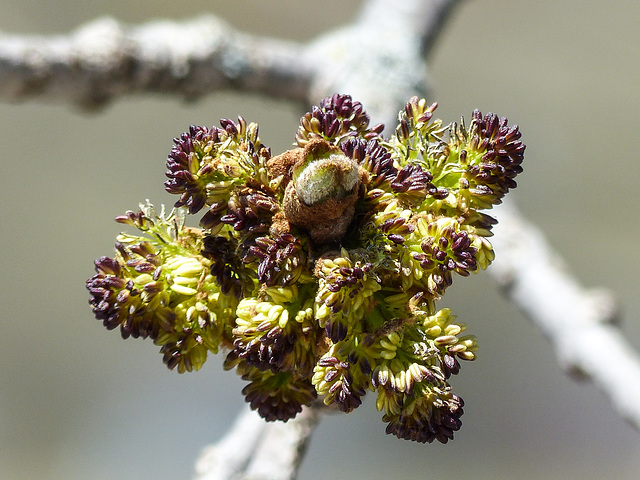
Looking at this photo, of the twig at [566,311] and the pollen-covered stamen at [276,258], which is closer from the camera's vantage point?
the pollen-covered stamen at [276,258]

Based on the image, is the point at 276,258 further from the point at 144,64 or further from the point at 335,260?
the point at 144,64

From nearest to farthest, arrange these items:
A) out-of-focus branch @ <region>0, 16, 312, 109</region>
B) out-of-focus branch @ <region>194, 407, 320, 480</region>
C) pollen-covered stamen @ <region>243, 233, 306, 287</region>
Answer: pollen-covered stamen @ <region>243, 233, 306, 287</region>, out-of-focus branch @ <region>194, 407, 320, 480</region>, out-of-focus branch @ <region>0, 16, 312, 109</region>

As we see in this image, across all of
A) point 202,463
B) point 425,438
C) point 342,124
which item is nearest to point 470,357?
point 425,438

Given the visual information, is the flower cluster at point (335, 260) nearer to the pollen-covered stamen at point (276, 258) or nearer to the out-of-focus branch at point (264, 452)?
the pollen-covered stamen at point (276, 258)

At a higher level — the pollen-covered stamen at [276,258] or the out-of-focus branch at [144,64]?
the out-of-focus branch at [144,64]

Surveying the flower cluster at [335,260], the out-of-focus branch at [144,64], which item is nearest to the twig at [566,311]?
the out-of-focus branch at [144,64]

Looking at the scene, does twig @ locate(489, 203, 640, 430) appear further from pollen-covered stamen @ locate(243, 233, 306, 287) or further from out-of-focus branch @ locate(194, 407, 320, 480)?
pollen-covered stamen @ locate(243, 233, 306, 287)

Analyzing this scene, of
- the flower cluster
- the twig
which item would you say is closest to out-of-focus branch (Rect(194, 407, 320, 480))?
the flower cluster

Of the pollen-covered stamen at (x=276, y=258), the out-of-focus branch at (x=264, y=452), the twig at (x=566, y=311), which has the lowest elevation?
the out-of-focus branch at (x=264, y=452)
